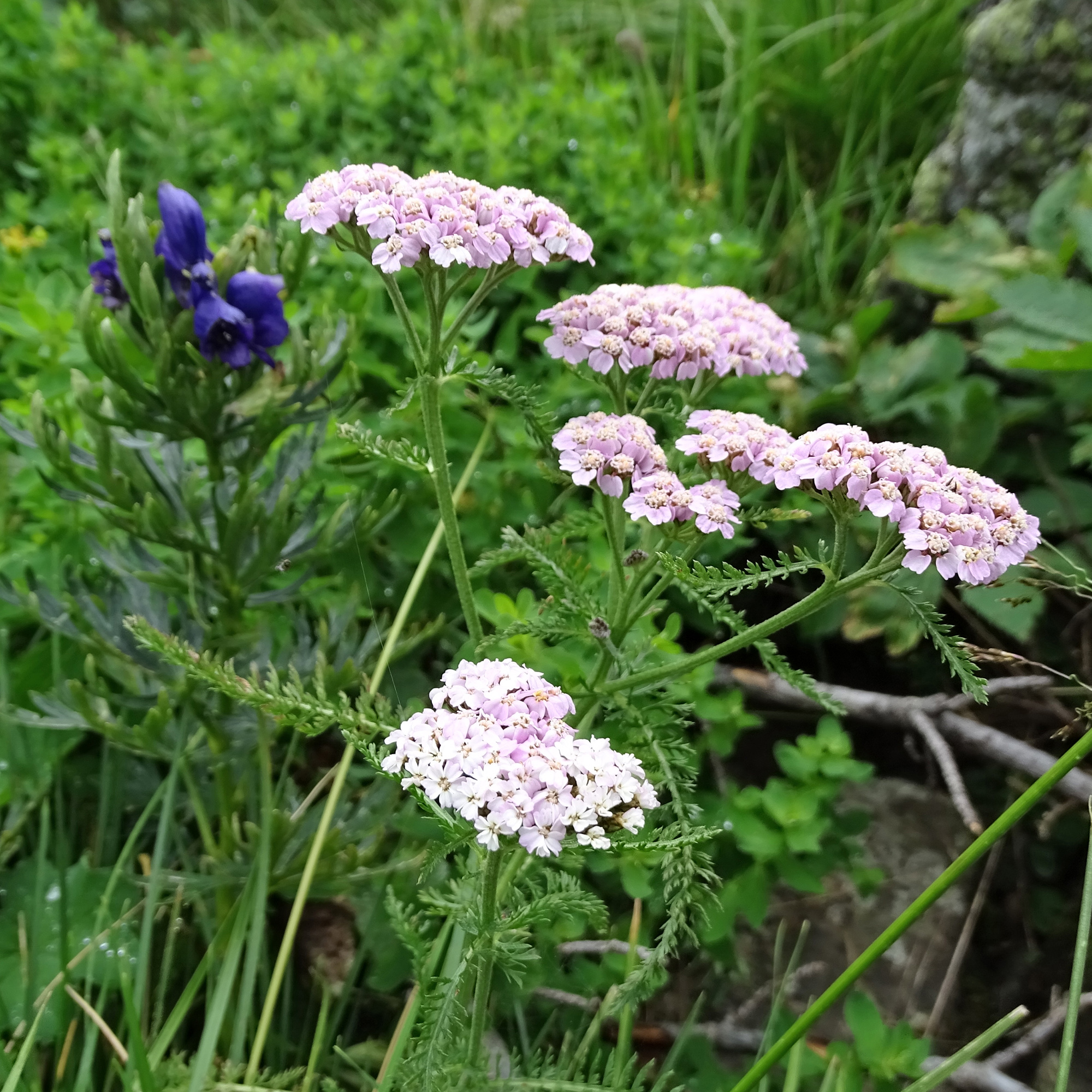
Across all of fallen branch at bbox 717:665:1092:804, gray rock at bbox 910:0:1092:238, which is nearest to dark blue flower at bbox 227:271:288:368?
fallen branch at bbox 717:665:1092:804

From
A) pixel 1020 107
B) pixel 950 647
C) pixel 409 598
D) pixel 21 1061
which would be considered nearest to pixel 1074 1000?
pixel 950 647

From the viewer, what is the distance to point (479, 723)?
0.75m

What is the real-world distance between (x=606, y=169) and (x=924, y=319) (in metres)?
1.00

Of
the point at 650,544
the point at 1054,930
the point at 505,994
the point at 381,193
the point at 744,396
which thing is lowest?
the point at 1054,930

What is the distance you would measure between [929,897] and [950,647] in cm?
24

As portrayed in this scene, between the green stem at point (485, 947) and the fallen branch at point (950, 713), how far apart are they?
761 mm

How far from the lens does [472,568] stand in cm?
113

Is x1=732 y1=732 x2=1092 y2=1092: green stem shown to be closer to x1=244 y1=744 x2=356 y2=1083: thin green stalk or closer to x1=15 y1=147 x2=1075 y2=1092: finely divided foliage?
x1=15 y1=147 x2=1075 y2=1092: finely divided foliage

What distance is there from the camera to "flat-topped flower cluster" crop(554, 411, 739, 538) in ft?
2.92

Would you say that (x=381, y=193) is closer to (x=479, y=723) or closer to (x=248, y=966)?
(x=479, y=723)

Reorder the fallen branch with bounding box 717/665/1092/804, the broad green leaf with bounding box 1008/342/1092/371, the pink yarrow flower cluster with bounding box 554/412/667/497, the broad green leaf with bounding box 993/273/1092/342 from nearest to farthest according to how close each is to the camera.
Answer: the pink yarrow flower cluster with bounding box 554/412/667/497, the fallen branch with bounding box 717/665/1092/804, the broad green leaf with bounding box 1008/342/1092/371, the broad green leaf with bounding box 993/273/1092/342

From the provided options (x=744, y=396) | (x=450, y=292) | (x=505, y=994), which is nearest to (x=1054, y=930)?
(x=505, y=994)

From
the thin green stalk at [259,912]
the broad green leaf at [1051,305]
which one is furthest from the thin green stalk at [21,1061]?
the broad green leaf at [1051,305]

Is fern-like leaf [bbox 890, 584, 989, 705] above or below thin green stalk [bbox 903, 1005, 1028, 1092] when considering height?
above
